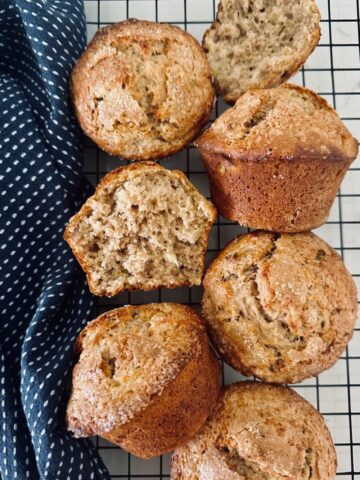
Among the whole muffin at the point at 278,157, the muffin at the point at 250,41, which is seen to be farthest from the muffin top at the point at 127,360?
the muffin at the point at 250,41

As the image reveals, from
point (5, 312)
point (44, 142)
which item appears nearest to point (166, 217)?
point (44, 142)

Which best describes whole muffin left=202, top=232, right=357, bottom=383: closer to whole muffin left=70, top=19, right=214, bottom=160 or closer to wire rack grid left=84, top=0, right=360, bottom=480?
wire rack grid left=84, top=0, right=360, bottom=480

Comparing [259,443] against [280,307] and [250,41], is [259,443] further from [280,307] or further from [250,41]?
[250,41]

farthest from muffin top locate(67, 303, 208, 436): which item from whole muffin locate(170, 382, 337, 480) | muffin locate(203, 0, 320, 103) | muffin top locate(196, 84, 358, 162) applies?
muffin locate(203, 0, 320, 103)

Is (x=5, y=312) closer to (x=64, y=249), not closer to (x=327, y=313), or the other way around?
(x=64, y=249)

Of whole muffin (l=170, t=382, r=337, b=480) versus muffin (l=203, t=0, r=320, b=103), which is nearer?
whole muffin (l=170, t=382, r=337, b=480)
